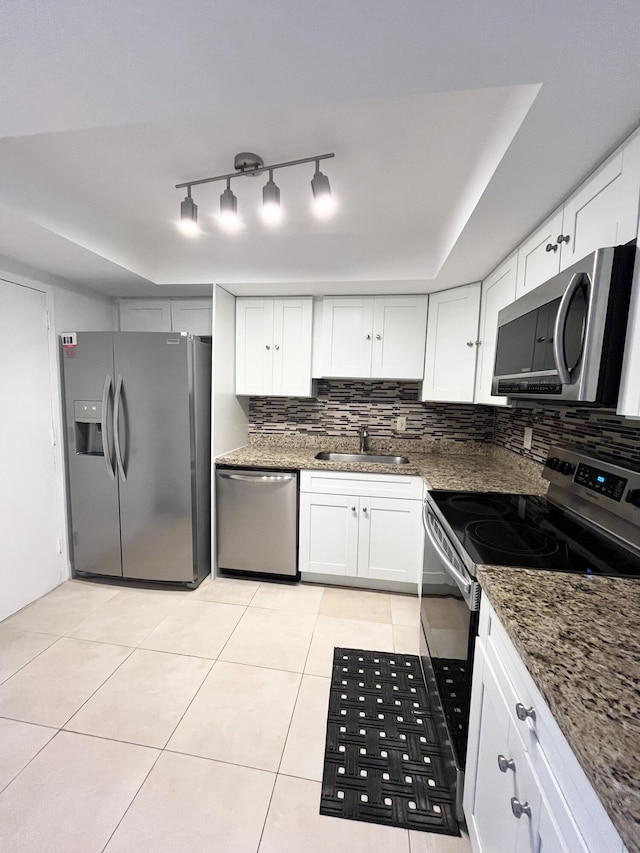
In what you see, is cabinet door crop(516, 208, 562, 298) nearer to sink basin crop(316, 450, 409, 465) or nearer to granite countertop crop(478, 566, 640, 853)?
granite countertop crop(478, 566, 640, 853)

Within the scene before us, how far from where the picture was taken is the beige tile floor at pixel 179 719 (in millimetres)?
1153

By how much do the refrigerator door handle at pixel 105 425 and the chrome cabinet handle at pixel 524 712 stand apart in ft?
8.36

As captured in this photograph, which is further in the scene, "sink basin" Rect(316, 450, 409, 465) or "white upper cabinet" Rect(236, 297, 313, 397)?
"sink basin" Rect(316, 450, 409, 465)

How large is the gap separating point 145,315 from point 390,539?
2.61 meters

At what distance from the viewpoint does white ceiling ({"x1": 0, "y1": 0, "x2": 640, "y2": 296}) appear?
729 millimetres

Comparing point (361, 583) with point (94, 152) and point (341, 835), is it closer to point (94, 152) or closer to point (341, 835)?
point (341, 835)

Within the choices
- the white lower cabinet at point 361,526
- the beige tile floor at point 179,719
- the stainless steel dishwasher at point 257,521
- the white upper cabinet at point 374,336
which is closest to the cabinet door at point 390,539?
the white lower cabinet at point 361,526

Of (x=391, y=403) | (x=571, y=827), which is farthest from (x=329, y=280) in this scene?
(x=571, y=827)

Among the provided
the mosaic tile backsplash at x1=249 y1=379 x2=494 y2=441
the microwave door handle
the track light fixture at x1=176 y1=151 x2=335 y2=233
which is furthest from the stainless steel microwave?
the mosaic tile backsplash at x1=249 y1=379 x2=494 y2=441

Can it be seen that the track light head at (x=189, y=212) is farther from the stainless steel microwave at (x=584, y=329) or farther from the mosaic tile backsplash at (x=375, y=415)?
the mosaic tile backsplash at (x=375, y=415)

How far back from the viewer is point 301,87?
893 mm

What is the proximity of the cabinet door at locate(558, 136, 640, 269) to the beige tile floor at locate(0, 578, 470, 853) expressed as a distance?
134 cm

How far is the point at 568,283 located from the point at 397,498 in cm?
165

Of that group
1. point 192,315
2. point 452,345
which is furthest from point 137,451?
point 452,345
